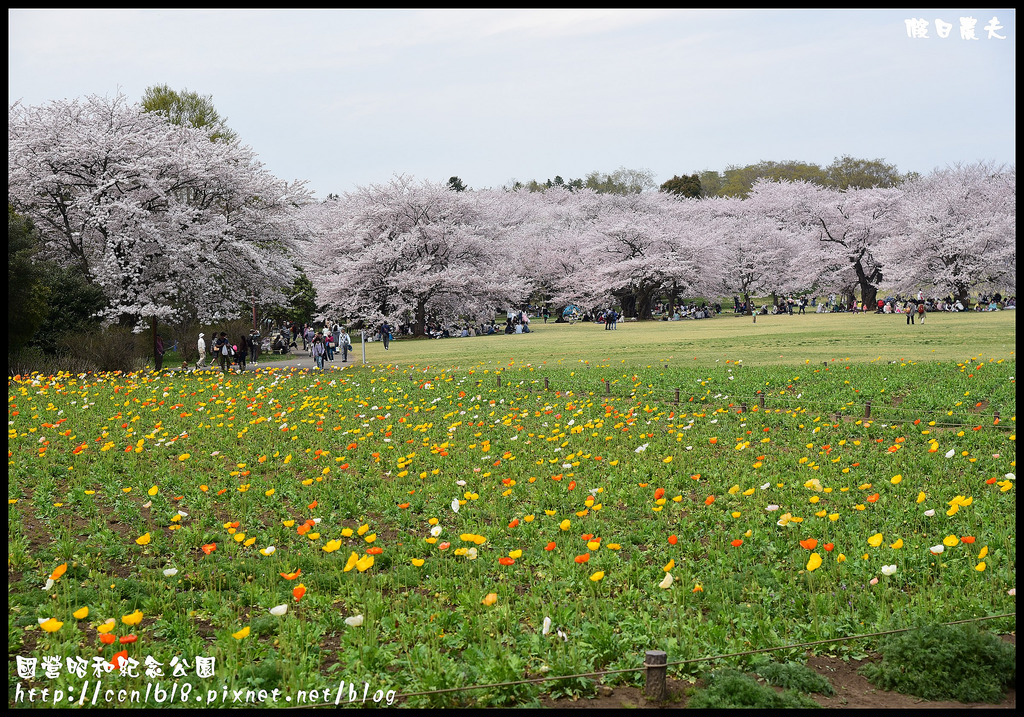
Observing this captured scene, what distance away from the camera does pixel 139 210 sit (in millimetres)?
28250

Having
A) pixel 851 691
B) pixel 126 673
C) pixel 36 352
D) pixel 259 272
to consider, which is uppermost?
pixel 259 272

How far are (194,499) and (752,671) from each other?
5.17 meters

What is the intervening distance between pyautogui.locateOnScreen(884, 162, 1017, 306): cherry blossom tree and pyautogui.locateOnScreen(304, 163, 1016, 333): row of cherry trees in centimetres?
10

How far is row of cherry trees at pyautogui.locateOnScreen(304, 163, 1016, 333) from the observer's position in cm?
4856

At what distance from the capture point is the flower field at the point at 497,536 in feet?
13.9

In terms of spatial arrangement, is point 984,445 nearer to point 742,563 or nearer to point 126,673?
point 742,563

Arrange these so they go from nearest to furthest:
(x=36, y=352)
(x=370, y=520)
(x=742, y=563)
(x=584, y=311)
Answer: (x=742, y=563), (x=370, y=520), (x=36, y=352), (x=584, y=311)

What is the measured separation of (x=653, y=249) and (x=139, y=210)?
119ft

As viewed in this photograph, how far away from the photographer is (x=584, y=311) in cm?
6025

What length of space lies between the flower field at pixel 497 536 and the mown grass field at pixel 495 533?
2 cm

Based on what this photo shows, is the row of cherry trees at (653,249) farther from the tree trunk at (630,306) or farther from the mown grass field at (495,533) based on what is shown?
the mown grass field at (495,533)

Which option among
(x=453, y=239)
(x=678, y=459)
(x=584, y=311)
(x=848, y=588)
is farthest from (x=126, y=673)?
(x=584, y=311)

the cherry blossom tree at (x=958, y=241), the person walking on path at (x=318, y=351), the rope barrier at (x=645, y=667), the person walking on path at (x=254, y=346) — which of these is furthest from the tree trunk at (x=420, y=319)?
the rope barrier at (x=645, y=667)

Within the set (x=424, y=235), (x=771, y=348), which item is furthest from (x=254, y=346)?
(x=424, y=235)
